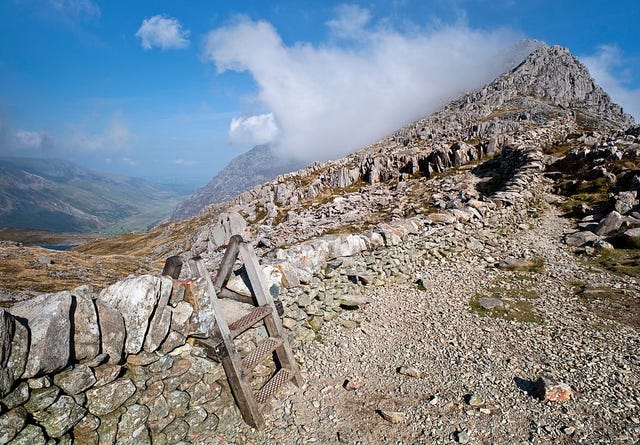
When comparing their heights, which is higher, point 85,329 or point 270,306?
point 85,329

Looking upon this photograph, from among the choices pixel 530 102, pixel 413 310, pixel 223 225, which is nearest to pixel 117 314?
pixel 413 310

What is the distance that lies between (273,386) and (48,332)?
458 cm

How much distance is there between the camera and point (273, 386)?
7.50 metres

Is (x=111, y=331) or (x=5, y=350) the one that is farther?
(x=111, y=331)

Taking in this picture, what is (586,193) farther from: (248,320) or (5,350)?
(5,350)

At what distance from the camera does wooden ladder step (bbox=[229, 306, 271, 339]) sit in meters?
7.13

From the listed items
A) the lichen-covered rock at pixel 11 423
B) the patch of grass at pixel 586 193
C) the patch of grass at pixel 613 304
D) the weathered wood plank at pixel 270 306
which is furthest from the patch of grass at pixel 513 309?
the patch of grass at pixel 586 193

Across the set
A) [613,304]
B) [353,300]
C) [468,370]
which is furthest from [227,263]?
[613,304]

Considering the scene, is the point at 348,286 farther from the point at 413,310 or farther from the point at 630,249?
the point at 630,249

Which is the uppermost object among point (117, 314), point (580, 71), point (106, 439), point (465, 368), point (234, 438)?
point (580, 71)

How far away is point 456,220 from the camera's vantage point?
61.6 ft

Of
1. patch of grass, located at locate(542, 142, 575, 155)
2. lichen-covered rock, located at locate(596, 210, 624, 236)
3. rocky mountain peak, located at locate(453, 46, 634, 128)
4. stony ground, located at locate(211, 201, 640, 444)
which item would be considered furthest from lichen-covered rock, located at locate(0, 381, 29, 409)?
rocky mountain peak, located at locate(453, 46, 634, 128)

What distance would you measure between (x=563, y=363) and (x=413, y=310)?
461 cm

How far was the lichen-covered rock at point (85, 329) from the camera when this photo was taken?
5.38m
